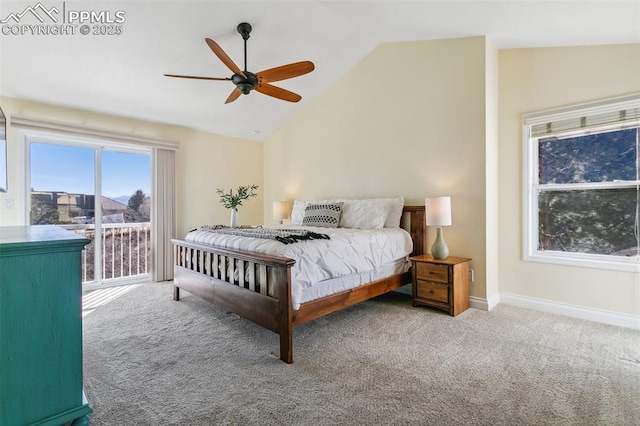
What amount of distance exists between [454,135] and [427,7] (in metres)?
1.31

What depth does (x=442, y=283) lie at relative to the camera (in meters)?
3.02

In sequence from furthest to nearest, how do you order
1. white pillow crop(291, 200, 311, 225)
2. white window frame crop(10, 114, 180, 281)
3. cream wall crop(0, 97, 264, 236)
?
white pillow crop(291, 200, 311, 225), white window frame crop(10, 114, 180, 281), cream wall crop(0, 97, 264, 236)

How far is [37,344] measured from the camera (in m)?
1.21

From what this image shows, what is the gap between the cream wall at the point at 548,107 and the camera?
2727 millimetres

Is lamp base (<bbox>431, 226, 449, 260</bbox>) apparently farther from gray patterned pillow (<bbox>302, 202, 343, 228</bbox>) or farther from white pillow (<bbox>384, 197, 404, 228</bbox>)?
gray patterned pillow (<bbox>302, 202, 343, 228</bbox>)

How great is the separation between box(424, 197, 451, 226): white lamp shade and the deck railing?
4.28 meters

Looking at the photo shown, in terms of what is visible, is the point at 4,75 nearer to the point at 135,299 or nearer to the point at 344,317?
the point at 135,299

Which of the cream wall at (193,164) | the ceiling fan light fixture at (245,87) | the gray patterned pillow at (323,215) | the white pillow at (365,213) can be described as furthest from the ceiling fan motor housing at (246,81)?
the cream wall at (193,164)

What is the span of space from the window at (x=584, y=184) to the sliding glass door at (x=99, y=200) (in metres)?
5.35

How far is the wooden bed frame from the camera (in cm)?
210

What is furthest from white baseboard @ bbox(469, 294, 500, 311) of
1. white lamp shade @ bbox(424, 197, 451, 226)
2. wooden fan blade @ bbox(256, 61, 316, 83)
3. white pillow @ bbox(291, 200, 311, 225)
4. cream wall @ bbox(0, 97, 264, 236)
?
cream wall @ bbox(0, 97, 264, 236)

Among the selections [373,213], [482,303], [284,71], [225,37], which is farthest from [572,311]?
[225,37]

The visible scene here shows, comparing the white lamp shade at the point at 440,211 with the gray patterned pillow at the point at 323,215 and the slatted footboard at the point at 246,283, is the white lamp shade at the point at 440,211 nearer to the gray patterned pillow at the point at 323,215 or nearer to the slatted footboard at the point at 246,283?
the gray patterned pillow at the point at 323,215

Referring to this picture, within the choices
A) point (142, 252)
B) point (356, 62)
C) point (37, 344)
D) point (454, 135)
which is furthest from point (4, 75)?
point (454, 135)
